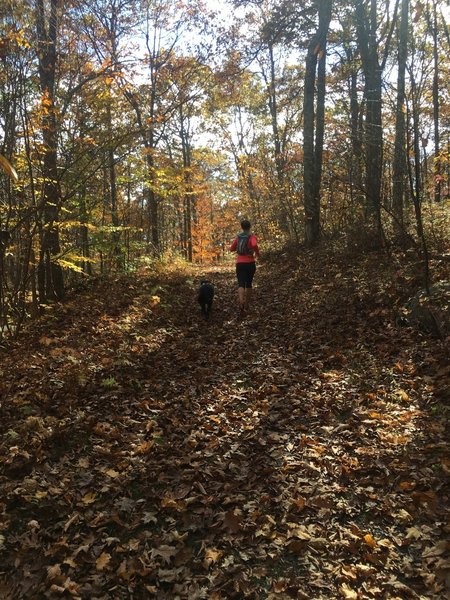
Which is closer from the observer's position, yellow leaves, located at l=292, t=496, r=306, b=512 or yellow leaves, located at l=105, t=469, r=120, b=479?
yellow leaves, located at l=292, t=496, r=306, b=512

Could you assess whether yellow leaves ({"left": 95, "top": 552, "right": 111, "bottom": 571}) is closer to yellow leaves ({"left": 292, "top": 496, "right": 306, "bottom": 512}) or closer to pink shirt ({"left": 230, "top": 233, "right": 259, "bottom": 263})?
yellow leaves ({"left": 292, "top": 496, "right": 306, "bottom": 512})

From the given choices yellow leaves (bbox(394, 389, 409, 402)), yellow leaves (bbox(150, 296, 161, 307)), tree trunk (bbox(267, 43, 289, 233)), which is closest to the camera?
yellow leaves (bbox(394, 389, 409, 402))

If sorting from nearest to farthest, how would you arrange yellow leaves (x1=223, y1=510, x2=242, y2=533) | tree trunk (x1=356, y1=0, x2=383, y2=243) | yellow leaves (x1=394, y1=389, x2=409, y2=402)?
yellow leaves (x1=223, y1=510, x2=242, y2=533) → yellow leaves (x1=394, y1=389, x2=409, y2=402) → tree trunk (x1=356, y1=0, x2=383, y2=243)

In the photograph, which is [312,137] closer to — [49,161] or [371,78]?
[371,78]

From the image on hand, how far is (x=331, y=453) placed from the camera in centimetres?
464

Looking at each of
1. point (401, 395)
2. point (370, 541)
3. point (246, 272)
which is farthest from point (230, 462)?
point (246, 272)

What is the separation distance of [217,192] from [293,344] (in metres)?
35.1

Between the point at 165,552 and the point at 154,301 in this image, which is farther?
the point at 154,301

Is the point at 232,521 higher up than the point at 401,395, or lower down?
lower down

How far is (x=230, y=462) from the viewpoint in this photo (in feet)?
15.1

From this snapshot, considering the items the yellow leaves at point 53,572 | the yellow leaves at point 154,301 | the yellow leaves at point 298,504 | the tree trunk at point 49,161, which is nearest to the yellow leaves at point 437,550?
the yellow leaves at point 298,504

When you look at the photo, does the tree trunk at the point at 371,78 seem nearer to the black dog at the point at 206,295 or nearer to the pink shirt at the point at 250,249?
the pink shirt at the point at 250,249

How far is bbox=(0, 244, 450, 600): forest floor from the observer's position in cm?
322

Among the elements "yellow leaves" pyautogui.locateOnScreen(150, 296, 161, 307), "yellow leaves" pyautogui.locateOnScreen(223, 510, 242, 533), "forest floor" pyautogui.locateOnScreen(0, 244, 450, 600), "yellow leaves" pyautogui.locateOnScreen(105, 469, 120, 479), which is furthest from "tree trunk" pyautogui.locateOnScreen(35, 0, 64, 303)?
"yellow leaves" pyautogui.locateOnScreen(223, 510, 242, 533)
